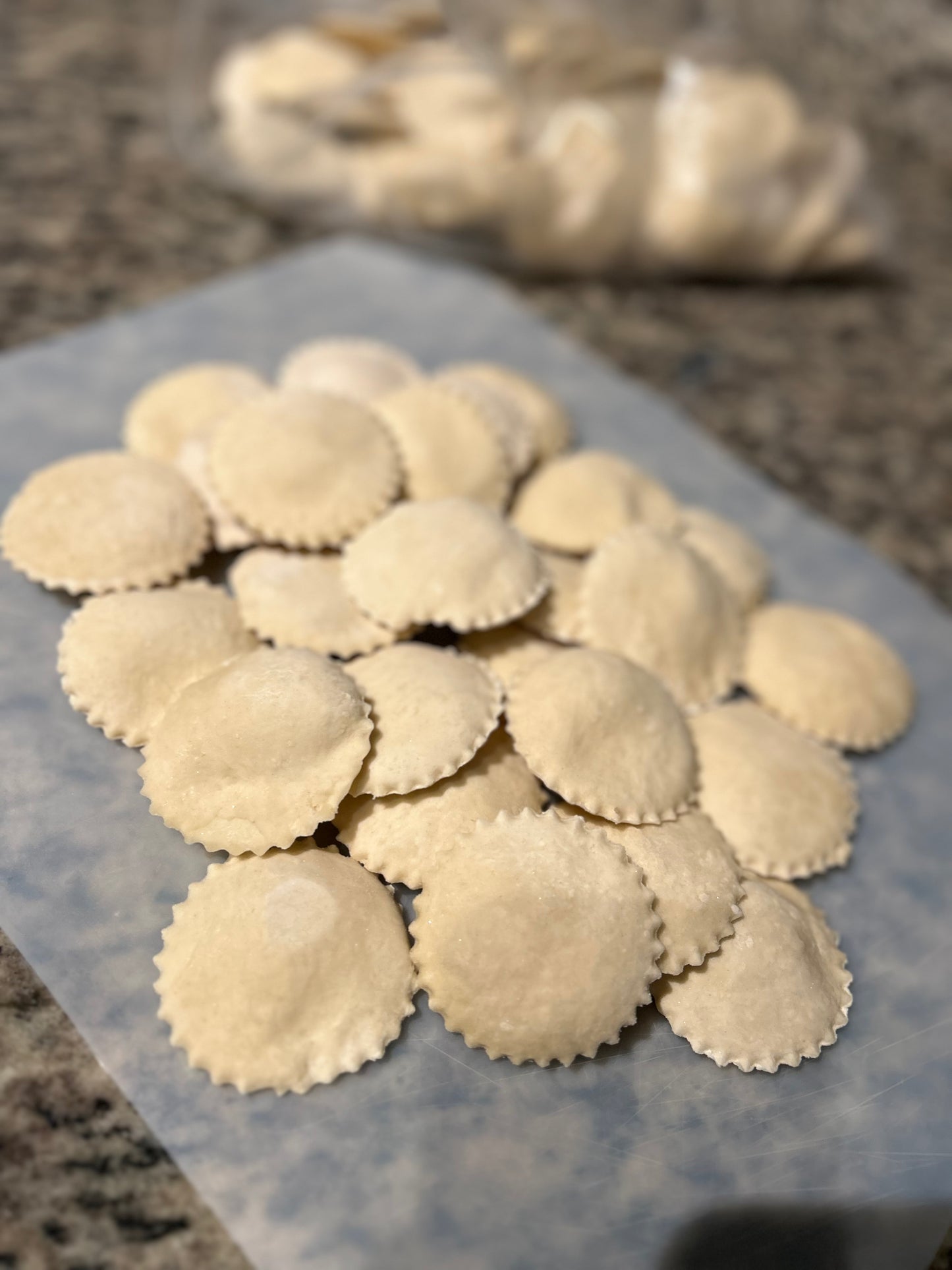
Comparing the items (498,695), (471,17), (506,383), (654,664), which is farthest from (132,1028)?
(471,17)

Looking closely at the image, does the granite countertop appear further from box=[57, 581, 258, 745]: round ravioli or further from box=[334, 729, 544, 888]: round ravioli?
box=[334, 729, 544, 888]: round ravioli

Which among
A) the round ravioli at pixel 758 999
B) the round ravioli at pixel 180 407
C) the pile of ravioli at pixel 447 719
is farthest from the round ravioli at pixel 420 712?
the round ravioli at pixel 180 407

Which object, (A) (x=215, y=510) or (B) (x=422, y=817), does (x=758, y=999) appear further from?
(A) (x=215, y=510)

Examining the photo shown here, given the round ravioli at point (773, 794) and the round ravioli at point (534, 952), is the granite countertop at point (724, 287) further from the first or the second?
the round ravioli at point (534, 952)

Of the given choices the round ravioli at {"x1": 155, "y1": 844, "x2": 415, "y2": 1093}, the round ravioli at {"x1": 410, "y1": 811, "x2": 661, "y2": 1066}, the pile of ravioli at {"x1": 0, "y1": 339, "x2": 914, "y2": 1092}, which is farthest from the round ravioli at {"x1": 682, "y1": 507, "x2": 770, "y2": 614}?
the round ravioli at {"x1": 155, "y1": 844, "x2": 415, "y2": 1093}

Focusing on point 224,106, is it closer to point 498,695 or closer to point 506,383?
point 506,383

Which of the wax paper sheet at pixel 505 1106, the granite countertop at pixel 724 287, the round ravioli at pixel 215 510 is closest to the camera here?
the wax paper sheet at pixel 505 1106
